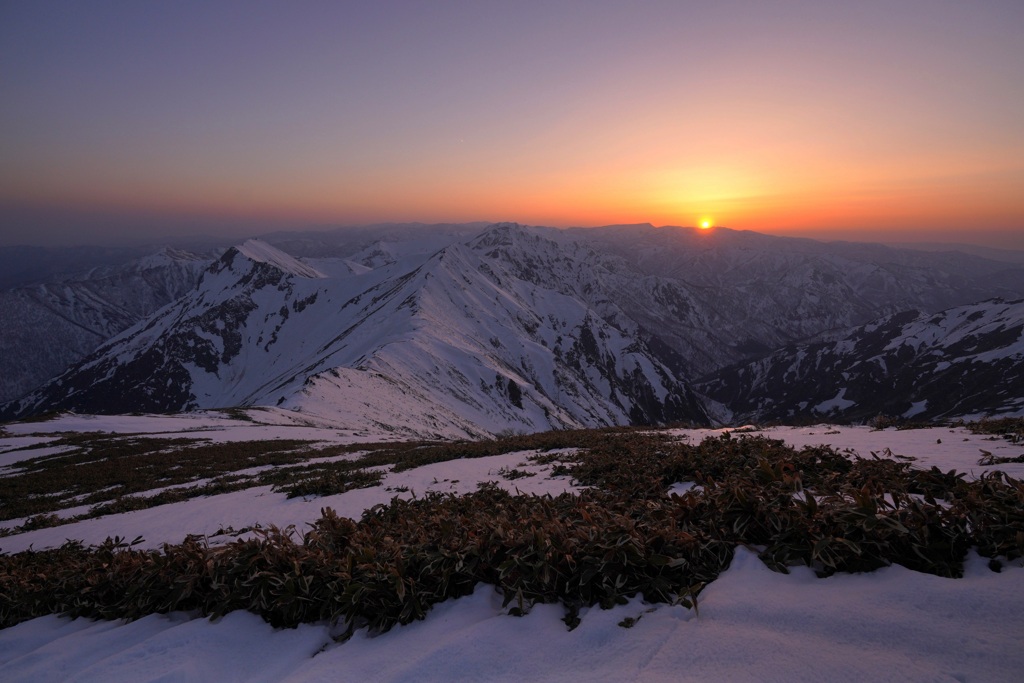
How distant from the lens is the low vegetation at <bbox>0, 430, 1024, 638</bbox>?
3807mm

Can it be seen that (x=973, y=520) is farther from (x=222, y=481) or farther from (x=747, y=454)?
(x=222, y=481)

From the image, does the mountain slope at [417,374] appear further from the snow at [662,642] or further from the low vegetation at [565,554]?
the snow at [662,642]

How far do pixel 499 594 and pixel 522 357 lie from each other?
467ft

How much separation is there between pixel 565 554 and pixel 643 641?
0.96 m

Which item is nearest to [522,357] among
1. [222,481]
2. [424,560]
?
[222,481]

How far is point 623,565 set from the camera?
398 cm

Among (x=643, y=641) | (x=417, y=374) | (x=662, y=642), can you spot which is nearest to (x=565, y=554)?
(x=643, y=641)

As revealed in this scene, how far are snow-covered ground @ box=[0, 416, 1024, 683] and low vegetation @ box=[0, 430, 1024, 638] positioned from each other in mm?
153

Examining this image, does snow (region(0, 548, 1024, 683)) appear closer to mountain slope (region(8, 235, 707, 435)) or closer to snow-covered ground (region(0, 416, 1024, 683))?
snow-covered ground (region(0, 416, 1024, 683))

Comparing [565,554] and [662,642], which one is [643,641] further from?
[565,554]

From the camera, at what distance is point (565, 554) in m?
4.13

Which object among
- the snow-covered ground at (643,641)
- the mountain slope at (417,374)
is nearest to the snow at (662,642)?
the snow-covered ground at (643,641)

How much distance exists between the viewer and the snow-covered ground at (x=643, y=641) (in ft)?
9.48

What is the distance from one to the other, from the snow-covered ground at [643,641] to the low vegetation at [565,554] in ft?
0.50
